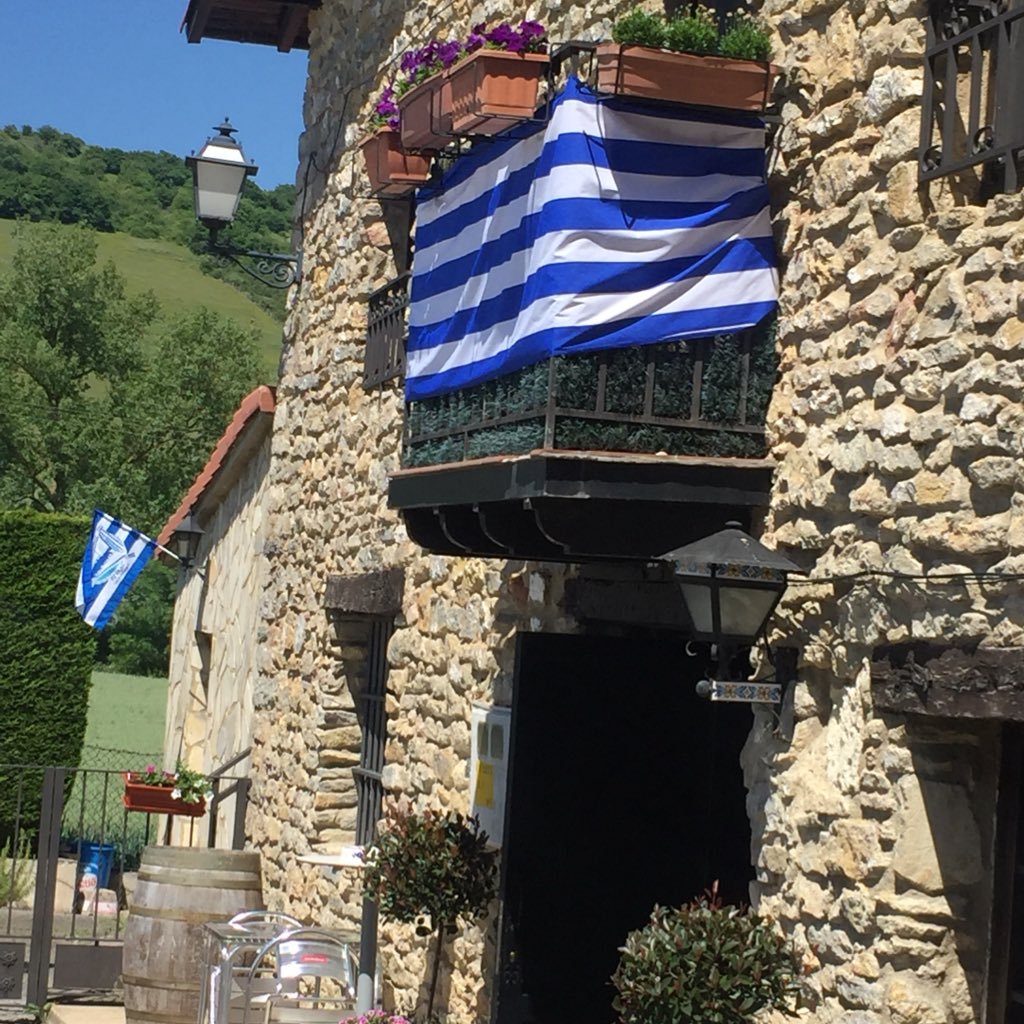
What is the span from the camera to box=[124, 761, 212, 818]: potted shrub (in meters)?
10.0

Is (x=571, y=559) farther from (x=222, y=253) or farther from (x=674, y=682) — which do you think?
(x=222, y=253)

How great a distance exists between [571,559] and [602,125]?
1.46 metres

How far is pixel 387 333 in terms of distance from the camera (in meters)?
8.62

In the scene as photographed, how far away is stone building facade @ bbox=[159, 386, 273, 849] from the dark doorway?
15.1 ft

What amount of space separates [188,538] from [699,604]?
9117mm

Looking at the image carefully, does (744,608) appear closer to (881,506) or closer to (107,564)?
(881,506)

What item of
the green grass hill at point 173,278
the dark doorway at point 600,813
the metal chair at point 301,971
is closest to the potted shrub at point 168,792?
the metal chair at point 301,971

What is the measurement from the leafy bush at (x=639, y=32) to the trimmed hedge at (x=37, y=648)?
11.5m

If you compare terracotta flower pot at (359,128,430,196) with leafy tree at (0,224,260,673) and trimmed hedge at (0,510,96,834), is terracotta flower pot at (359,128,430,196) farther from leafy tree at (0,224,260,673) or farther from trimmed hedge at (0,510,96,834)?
leafy tree at (0,224,260,673)

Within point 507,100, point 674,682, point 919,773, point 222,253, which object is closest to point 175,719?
point 222,253

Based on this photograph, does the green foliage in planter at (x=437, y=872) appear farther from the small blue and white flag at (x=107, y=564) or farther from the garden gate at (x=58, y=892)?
the small blue and white flag at (x=107, y=564)

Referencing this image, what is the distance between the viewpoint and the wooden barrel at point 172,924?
334 inches

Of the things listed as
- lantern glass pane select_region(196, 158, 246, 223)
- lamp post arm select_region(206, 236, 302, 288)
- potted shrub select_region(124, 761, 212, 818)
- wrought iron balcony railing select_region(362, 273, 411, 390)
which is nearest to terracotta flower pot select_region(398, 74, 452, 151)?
wrought iron balcony railing select_region(362, 273, 411, 390)

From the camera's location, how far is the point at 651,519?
17.5 feet
